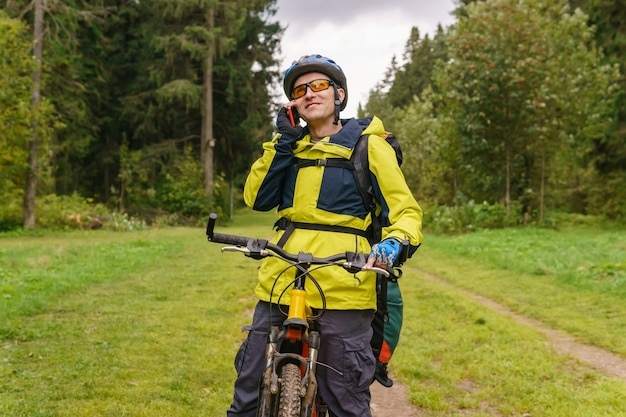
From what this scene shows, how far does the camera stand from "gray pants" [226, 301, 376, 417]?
2910 millimetres

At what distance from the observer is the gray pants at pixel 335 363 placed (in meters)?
2.91

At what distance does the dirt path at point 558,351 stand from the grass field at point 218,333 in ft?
0.42

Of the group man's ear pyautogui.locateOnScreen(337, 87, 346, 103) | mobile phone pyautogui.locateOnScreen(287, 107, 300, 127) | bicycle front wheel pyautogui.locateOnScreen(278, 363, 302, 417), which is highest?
man's ear pyautogui.locateOnScreen(337, 87, 346, 103)

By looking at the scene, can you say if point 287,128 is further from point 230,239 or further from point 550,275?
point 550,275

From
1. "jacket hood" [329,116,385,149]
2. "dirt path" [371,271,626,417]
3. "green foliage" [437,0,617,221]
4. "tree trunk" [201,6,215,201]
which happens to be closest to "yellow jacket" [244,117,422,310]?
"jacket hood" [329,116,385,149]

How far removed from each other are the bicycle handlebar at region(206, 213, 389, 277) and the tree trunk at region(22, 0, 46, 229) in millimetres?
20395

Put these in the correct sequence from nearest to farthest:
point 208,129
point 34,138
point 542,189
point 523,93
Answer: point 523,93, point 34,138, point 542,189, point 208,129

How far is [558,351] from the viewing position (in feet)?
22.4

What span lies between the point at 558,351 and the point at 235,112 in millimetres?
29340

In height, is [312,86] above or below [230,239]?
above

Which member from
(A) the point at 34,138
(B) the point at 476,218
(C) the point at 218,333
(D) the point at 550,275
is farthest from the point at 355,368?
(A) the point at 34,138

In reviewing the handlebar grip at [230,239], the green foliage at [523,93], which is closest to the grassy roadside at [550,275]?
the green foliage at [523,93]

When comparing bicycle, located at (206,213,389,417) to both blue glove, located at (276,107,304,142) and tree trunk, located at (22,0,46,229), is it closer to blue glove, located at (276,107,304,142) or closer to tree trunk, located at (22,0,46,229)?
blue glove, located at (276,107,304,142)

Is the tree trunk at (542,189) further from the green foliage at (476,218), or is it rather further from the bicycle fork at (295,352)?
the bicycle fork at (295,352)
